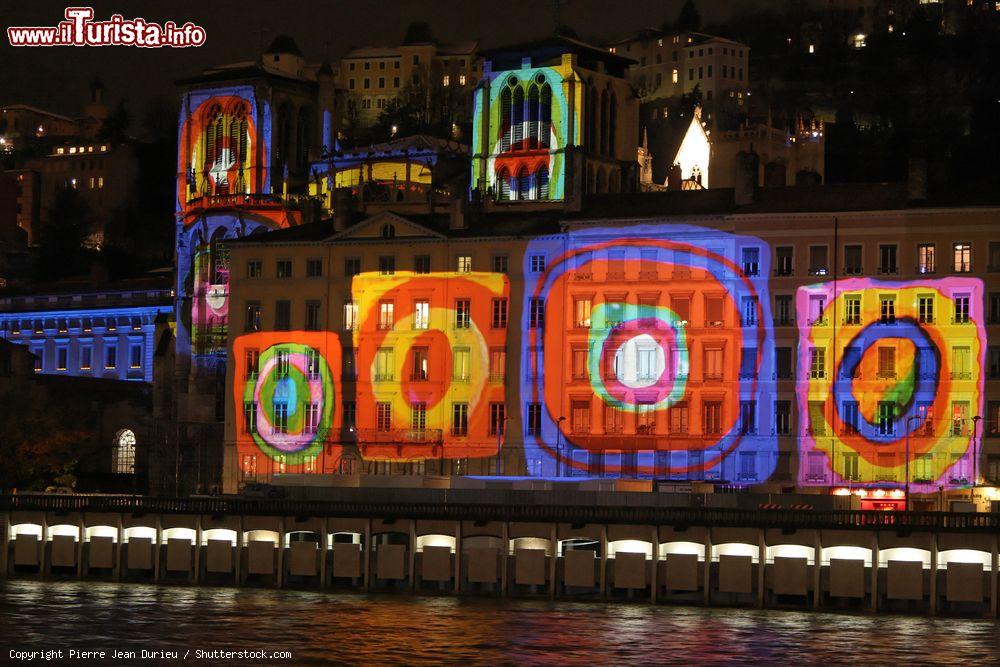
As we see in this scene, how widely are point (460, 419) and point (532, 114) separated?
28090 millimetres

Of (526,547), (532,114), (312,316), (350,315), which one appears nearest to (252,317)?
(312,316)

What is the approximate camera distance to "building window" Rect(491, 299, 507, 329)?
10738cm

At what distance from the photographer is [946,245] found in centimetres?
9962

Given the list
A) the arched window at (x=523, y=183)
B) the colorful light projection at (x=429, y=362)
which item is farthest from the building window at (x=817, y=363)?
the arched window at (x=523, y=183)

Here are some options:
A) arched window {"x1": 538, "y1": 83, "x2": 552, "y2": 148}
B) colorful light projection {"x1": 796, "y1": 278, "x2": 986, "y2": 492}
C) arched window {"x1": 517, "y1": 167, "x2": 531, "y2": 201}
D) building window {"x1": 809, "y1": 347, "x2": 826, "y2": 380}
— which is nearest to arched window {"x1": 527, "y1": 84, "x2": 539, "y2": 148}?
arched window {"x1": 538, "y1": 83, "x2": 552, "y2": 148}

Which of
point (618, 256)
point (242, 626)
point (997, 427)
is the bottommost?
point (242, 626)

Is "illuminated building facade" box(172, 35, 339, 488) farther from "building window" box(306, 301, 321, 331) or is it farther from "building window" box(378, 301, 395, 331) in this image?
"building window" box(378, 301, 395, 331)

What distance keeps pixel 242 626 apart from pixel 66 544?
21.0 meters

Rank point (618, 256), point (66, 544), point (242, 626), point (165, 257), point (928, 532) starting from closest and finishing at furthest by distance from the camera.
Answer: point (242, 626) < point (928, 532) < point (66, 544) < point (618, 256) < point (165, 257)

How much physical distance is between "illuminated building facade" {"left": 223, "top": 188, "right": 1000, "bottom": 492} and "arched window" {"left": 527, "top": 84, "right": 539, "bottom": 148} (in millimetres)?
17555

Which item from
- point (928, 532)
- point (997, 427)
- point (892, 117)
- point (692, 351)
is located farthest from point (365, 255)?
point (892, 117)

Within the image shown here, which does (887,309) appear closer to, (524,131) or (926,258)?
(926,258)

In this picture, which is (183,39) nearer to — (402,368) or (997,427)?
(402,368)

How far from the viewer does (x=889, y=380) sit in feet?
326
